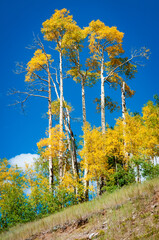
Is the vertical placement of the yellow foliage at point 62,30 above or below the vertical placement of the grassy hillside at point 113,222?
above

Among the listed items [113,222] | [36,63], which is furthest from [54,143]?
[113,222]

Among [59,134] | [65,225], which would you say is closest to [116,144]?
[59,134]

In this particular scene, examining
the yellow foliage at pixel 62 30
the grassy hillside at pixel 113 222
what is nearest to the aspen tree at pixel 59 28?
the yellow foliage at pixel 62 30

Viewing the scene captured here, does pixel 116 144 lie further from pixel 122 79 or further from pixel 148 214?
pixel 148 214

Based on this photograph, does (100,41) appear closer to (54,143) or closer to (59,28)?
(59,28)

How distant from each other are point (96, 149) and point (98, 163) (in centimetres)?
95

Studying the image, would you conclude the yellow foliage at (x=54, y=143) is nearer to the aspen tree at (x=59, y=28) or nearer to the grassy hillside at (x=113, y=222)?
the aspen tree at (x=59, y=28)

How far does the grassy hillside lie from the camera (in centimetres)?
561

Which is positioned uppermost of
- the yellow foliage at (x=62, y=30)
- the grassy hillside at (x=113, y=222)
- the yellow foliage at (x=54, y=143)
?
the yellow foliage at (x=62, y=30)

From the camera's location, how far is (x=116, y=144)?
651 inches

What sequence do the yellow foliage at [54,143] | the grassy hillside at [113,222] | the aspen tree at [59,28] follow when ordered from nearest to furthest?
the grassy hillside at [113,222] < the yellow foliage at [54,143] < the aspen tree at [59,28]

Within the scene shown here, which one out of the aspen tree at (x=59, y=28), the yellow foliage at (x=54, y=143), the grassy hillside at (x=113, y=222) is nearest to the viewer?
the grassy hillside at (x=113, y=222)

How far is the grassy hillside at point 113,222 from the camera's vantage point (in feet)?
18.4

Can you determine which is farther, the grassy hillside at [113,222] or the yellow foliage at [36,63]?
the yellow foliage at [36,63]
